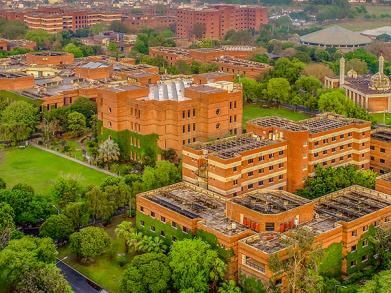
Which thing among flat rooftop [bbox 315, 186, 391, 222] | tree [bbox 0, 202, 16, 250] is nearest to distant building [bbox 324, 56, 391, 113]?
flat rooftop [bbox 315, 186, 391, 222]

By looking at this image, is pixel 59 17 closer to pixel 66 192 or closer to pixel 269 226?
pixel 66 192

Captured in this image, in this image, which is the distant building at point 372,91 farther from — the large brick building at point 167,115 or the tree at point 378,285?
the tree at point 378,285

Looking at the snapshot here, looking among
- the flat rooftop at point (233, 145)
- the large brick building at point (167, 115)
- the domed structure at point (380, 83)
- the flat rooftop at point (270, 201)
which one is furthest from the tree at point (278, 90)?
the flat rooftop at point (270, 201)

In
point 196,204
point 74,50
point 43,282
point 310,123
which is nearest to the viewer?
point 43,282

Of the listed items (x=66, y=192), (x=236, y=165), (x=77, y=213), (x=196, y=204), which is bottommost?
(x=77, y=213)

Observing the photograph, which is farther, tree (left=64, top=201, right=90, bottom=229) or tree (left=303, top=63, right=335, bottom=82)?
tree (left=303, top=63, right=335, bottom=82)

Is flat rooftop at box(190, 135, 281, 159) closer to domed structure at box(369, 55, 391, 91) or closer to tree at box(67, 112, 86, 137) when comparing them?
tree at box(67, 112, 86, 137)

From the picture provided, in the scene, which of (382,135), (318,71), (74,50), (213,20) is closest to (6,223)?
(382,135)
